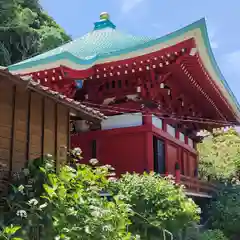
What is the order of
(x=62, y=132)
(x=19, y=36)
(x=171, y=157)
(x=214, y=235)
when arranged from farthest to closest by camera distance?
(x=19, y=36) → (x=171, y=157) → (x=214, y=235) → (x=62, y=132)

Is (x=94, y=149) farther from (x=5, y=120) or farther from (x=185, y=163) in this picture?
(x=5, y=120)

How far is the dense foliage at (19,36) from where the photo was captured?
101 ft

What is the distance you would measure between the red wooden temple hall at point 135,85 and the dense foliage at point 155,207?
7.34ft

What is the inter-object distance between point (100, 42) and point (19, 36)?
20.0 metres

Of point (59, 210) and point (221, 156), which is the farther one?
point (221, 156)

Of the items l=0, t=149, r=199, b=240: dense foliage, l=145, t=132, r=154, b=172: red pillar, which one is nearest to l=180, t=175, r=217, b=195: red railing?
l=145, t=132, r=154, b=172: red pillar

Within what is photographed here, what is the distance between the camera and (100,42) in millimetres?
13039

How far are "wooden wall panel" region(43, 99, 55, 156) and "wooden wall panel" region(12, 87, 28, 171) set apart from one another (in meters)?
0.54

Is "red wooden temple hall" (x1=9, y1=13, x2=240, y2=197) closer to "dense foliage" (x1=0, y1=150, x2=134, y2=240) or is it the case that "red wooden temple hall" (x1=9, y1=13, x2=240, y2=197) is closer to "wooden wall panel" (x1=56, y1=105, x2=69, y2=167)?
"wooden wall panel" (x1=56, y1=105, x2=69, y2=167)

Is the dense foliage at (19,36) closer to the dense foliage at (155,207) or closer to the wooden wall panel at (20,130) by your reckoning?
the dense foliage at (155,207)

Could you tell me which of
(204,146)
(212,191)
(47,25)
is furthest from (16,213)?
(47,25)

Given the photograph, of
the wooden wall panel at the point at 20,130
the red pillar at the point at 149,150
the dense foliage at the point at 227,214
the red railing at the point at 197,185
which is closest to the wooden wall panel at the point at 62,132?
the wooden wall panel at the point at 20,130

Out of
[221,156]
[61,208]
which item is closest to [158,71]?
[61,208]

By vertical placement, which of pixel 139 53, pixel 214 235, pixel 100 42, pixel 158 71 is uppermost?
pixel 100 42
